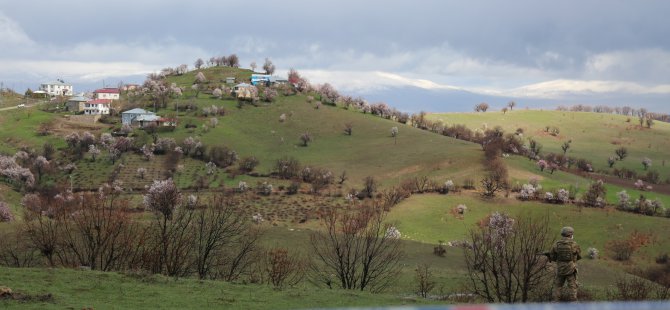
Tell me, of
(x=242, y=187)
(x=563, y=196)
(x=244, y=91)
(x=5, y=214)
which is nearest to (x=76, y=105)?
(x=244, y=91)

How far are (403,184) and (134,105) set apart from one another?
104375mm

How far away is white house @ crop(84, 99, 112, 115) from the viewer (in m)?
171

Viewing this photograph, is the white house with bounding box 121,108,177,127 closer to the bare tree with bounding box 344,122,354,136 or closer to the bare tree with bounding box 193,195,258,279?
the bare tree with bounding box 344,122,354,136

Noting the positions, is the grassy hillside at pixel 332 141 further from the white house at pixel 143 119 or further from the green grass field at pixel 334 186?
the white house at pixel 143 119

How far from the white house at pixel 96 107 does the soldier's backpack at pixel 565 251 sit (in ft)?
552

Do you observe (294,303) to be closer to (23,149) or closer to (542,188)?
(542,188)

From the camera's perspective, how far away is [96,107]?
174 metres

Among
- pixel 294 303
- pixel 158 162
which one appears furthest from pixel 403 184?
pixel 294 303

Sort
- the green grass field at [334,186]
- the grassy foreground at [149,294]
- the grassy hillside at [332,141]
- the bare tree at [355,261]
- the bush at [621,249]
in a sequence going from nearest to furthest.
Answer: the grassy foreground at [149,294]
the green grass field at [334,186]
the bare tree at [355,261]
the bush at [621,249]
the grassy hillside at [332,141]

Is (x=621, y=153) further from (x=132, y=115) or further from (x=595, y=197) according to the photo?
(x=132, y=115)

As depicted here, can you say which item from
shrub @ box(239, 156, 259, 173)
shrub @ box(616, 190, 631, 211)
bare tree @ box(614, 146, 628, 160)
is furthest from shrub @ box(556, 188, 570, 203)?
bare tree @ box(614, 146, 628, 160)

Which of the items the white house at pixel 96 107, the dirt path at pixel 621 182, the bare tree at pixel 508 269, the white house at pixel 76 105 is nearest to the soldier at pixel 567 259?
the bare tree at pixel 508 269

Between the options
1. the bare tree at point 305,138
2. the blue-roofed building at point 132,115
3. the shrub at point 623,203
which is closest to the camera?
the shrub at point 623,203

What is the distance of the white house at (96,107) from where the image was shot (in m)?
171
